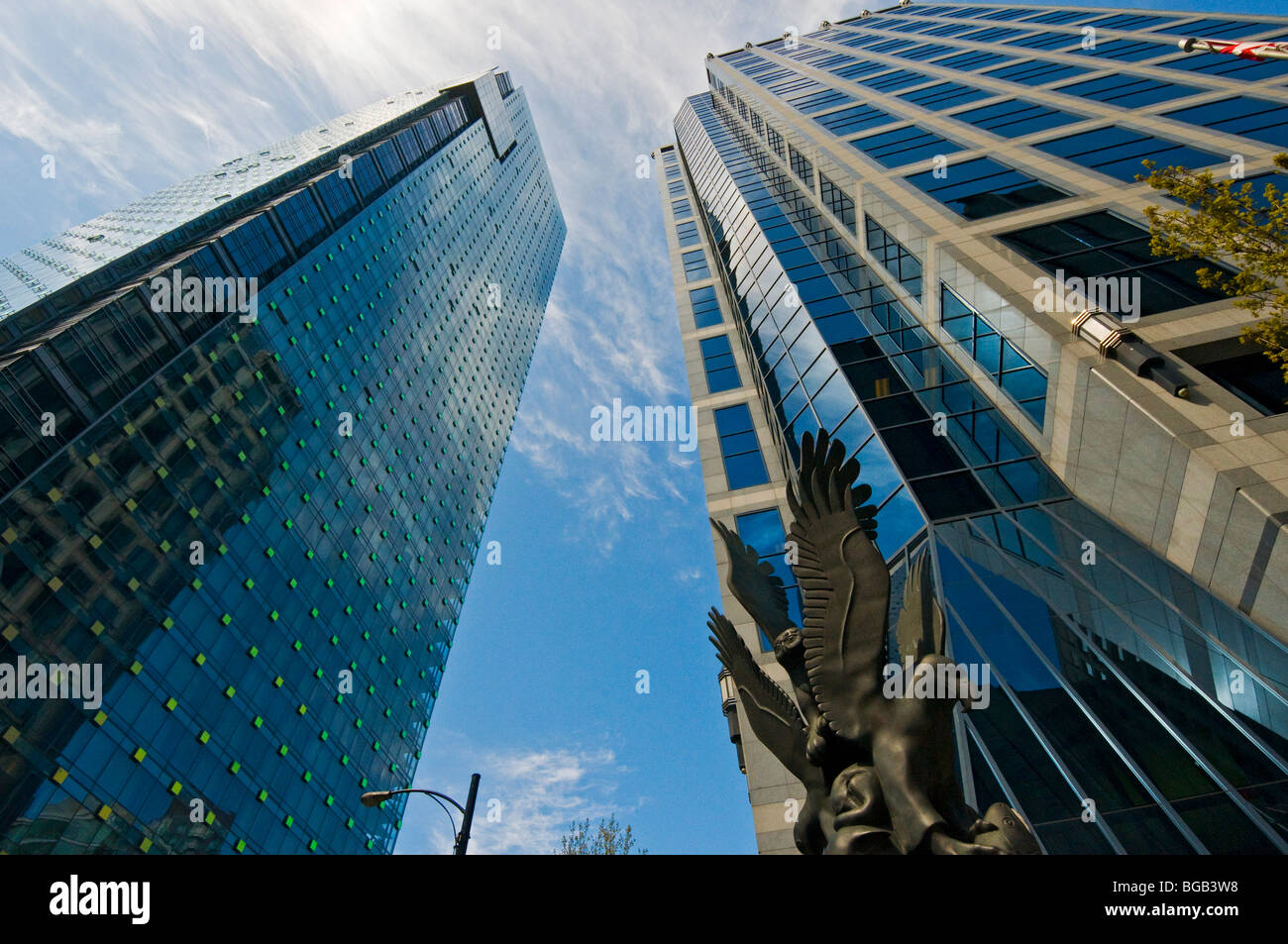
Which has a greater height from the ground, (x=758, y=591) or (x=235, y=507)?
(x=758, y=591)

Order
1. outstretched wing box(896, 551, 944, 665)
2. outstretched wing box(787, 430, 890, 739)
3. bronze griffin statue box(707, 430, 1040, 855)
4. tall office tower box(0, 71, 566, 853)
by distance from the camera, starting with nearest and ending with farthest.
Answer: bronze griffin statue box(707, 430, 1040, 855)
outstretched wing box(896, 551, 944, 665)
outstretched wing box(787, 430, 890, 739)
tall office tower box(0, 71, 566, 853)

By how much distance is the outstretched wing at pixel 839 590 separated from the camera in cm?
781

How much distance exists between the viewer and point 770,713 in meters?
9.91

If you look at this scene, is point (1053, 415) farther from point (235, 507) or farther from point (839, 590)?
point (235, 507)

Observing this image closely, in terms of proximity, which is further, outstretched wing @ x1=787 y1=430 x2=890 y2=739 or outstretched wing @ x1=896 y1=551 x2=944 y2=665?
outstretched wing @ x1=787 y1=430 x2=890 y2=739

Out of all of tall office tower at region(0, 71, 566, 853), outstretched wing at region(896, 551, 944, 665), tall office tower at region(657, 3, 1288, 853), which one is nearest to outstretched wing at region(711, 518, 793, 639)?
outstretched wing at region(896, 551, 944, 665)

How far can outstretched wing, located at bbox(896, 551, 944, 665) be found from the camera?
7.55m

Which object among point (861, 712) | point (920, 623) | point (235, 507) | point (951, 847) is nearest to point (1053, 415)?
point (920, 623)

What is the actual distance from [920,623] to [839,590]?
3.16 feet

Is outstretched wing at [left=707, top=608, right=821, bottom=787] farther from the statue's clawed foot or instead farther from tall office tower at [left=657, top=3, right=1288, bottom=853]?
tall office tower at [left=657, top=3, right=1288, bottom=853]

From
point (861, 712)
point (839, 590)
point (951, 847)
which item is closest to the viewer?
point (951, 847)

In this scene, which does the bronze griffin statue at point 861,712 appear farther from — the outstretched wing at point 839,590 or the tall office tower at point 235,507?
the tall office tower at point 235,507

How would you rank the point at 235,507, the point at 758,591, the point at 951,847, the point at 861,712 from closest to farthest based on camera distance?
1. the point at 951,847
2. the point at 861,712
3. the point at 758,591
4. the point at 235,507

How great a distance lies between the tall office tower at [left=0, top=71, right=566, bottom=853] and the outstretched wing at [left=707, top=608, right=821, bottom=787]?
107 feet
